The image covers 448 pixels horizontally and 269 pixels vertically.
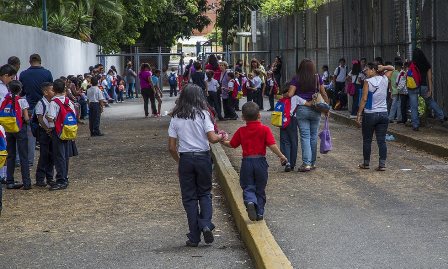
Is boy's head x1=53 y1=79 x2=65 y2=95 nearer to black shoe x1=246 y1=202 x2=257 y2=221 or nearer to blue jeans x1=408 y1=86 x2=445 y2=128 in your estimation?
black shoe x1=246 y1=202 x2=257 y2=221

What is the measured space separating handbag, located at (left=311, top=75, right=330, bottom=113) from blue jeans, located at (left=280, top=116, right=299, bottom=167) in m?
0.42

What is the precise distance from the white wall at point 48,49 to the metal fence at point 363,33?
8324 mm

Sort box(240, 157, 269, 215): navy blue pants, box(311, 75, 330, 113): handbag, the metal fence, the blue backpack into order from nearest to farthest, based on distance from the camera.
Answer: box(240, 157, 269, 215): navy blue pants, box(311, 75, 330, 113): handbag, the metal fence, the blue backpack

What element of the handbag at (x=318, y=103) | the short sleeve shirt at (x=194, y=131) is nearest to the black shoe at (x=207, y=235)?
the short sleeve shirt at (x=194, y=131)

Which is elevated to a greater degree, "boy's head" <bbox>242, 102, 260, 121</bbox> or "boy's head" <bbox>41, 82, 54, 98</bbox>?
"boy's head" <bbox>41, 82, 54, 98</bbox>

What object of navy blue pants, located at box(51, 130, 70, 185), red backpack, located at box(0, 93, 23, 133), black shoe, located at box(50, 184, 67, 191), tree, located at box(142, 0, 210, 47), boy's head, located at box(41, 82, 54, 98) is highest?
tree, located at box(142, 0, 210, 47)

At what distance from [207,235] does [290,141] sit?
19.0 ft

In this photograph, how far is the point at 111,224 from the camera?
35.0ft

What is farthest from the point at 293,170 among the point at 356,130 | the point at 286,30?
the point at 286,30

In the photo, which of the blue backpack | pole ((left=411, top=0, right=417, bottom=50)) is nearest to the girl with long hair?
pole ((left=411, top=0, right=417, bottom=50))

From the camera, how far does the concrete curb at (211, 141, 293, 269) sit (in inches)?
306

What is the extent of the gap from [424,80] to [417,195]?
8.82 meters

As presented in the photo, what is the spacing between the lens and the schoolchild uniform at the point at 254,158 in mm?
9727

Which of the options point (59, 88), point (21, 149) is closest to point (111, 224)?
point (59, 88)
